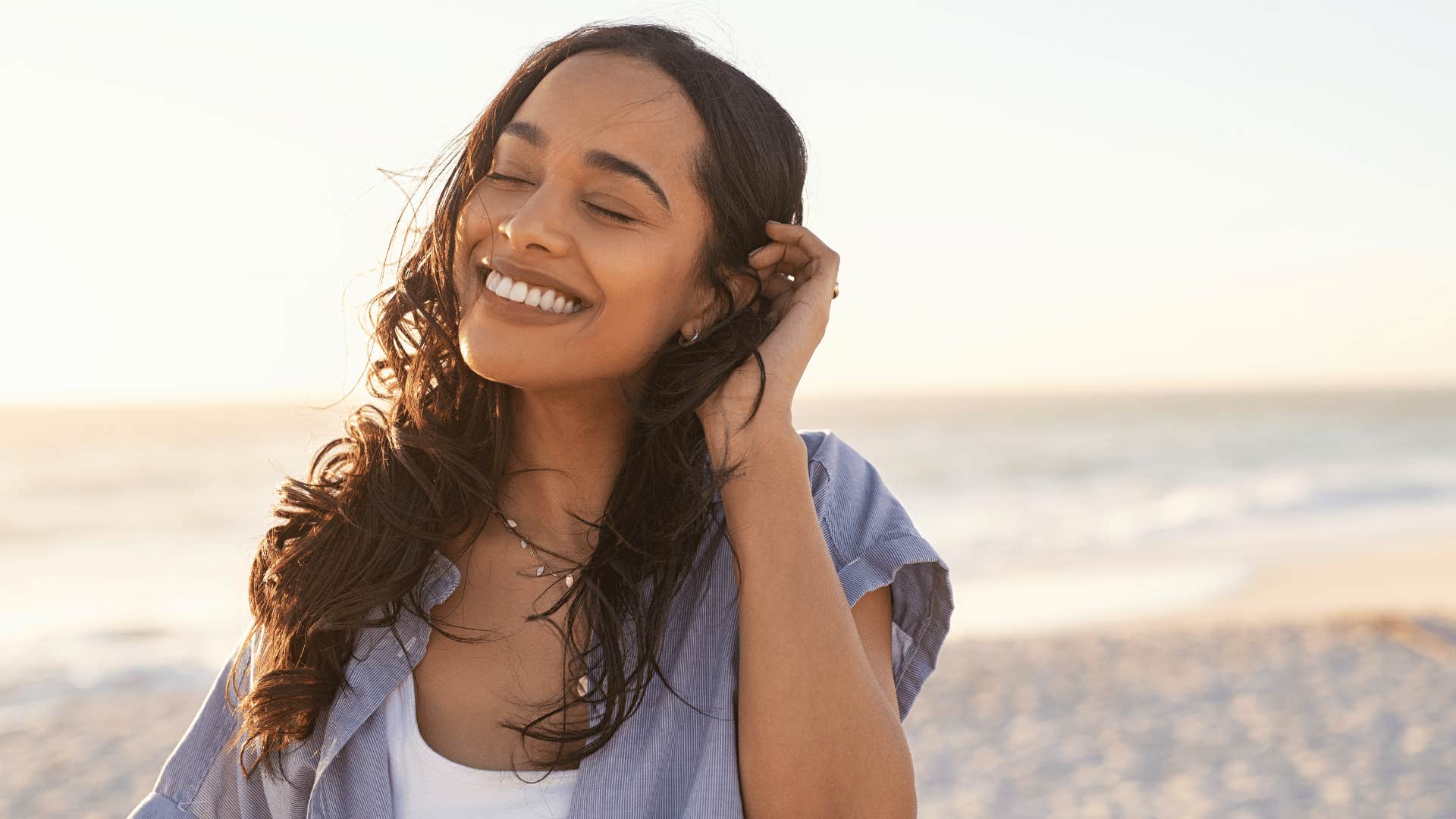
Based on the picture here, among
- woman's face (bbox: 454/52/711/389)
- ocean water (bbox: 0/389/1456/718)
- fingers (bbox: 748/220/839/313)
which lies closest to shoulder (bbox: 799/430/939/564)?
fingers (bbox: 748/220/839/313)

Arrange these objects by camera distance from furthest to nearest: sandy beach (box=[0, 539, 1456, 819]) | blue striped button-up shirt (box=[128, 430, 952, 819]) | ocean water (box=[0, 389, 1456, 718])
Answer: ocean water (box=[0, 389, 1456, 718]), sandy beach (box=[0, 539, 1456, 819]), blue striped button-up shirt (box=[128, 430, 952, 819])

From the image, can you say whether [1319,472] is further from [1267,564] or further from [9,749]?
[9,749]

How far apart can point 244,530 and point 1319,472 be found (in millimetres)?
22131

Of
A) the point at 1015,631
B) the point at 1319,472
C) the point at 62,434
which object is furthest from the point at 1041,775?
the point at 62,434

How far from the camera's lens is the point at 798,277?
2.35 meters

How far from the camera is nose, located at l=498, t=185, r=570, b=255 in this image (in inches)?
78.4

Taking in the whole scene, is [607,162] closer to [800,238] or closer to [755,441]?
[800,238]

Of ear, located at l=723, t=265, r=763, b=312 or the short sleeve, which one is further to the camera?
ear, located at l=723, t=265, r=763, b=312

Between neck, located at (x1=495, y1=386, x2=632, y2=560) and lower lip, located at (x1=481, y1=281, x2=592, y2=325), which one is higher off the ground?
lower lip, located at (x1=481, y1=281, x2=592, y2=325)

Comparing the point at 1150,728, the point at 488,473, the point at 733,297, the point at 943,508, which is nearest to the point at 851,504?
the point at 733,297

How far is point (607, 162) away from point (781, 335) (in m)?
0.44

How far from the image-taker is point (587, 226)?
2029mm

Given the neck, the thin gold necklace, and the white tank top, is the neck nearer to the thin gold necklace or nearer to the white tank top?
the thin gold necklace

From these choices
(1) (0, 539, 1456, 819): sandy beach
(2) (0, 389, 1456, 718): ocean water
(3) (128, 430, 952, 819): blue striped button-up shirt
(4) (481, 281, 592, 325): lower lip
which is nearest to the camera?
(3) (128, 430, 952, 819): blue striped button-up shirt
